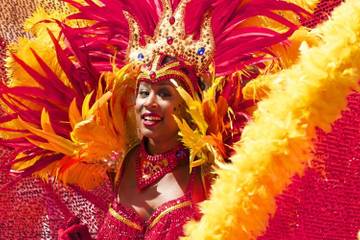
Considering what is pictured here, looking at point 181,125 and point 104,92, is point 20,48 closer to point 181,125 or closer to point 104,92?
point 104,92

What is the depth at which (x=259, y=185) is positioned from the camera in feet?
3.97

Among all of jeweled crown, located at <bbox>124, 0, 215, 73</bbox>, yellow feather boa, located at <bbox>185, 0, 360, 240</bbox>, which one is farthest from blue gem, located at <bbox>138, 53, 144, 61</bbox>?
yellow feather boa, located at <bbox>185, 0, 360, 240</bbox>

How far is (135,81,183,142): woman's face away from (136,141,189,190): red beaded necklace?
63 mm

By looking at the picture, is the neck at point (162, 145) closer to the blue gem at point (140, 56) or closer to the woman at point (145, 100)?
the woman at point (145, 100)

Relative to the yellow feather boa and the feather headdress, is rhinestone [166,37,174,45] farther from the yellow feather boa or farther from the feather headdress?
the yellow feather boa

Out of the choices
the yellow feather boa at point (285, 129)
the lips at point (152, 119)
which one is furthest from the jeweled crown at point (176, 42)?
the yellow feather boa at point (285, 129)

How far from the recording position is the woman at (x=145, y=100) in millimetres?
1739

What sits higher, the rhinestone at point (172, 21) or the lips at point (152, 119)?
the rhinestone at point (172, 21)

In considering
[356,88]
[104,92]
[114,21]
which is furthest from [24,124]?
[356,88]

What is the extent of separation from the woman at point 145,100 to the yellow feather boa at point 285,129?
418 mm

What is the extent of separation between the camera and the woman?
174 centimetres

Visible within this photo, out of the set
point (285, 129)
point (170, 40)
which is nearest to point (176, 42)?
point (170, 40)

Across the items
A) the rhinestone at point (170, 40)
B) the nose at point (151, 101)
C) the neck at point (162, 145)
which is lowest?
the neck at point (162, 145)

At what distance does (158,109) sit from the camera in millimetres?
1731
